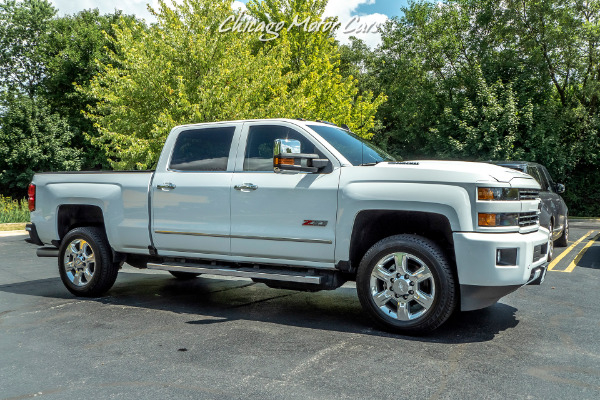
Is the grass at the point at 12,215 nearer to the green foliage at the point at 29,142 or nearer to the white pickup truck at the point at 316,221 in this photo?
the white pickup truck at the point at 316,221

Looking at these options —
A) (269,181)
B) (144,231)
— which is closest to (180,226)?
(144,231)

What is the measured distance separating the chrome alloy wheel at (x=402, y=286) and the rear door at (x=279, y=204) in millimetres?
553

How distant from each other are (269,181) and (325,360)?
2144 mm

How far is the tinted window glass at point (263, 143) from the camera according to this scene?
6.08m

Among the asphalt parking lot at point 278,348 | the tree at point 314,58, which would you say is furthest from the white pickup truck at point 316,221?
the tree at point 314,58

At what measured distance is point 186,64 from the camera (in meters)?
17.3

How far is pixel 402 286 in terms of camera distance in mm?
5219

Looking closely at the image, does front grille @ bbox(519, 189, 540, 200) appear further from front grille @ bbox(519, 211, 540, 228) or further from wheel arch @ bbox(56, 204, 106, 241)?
wheel arch @ bbox(56, 204, 106, 241)

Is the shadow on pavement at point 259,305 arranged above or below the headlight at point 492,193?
below

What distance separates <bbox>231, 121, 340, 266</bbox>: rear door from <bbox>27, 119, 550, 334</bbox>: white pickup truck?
1cm

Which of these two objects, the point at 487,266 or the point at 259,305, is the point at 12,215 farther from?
the point at 487,266

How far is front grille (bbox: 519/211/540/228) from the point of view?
17.1ft

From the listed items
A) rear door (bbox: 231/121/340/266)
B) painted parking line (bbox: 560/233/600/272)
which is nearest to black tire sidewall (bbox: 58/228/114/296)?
rear door (bbox: 231/121/340/266)

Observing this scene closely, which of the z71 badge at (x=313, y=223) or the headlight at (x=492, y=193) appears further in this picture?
the z71 badge at (x=313, y=223)
